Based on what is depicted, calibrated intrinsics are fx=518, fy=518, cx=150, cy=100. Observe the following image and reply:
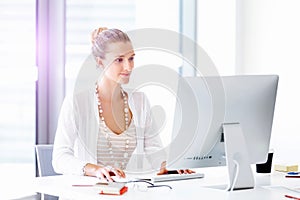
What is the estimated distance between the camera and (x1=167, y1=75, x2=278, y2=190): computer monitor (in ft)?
6.72

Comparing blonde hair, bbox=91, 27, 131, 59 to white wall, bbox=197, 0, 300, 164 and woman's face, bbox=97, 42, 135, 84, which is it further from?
white wall, bbox=197, 0, 300, 164

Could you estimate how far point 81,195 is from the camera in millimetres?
1918

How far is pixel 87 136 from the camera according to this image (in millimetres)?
2545

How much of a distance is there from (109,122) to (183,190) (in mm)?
696

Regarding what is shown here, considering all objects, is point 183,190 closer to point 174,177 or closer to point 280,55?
point 174,177

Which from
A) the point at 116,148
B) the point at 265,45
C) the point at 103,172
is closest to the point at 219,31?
the point at 265,45

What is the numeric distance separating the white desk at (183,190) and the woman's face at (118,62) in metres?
0.53

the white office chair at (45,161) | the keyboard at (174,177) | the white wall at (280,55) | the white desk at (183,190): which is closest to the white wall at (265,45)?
the white wall at (280,55)

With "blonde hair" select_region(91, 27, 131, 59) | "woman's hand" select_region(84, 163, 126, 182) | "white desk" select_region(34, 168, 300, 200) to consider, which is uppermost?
"blonde hair" select_region(91, 27, 131, 59)

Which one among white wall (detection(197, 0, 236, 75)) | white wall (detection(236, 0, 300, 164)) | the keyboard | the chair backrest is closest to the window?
the chair backrest

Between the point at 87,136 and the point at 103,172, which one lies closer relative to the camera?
the point at 103,172

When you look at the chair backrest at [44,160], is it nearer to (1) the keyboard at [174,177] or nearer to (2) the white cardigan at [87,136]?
(2) the white cardigan at [87,136]

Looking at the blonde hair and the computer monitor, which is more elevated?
the blonde hair

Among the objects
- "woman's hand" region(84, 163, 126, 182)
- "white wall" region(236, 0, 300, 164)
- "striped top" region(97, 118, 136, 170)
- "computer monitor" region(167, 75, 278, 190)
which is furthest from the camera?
"white wall" region(236, 0, 300, 164)
